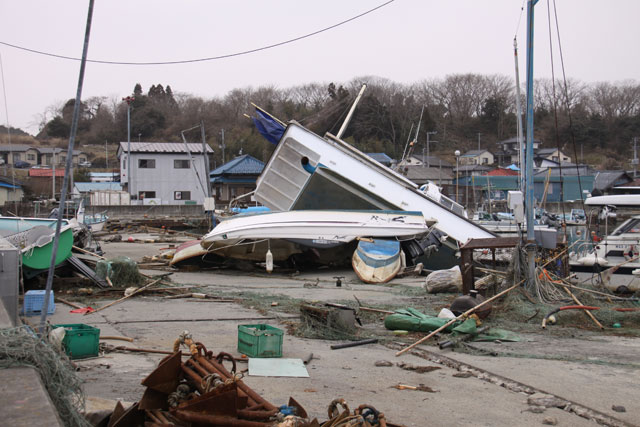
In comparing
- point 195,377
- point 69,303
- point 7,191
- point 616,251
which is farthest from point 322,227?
point 7,191

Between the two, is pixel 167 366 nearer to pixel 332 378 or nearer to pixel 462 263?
pixel 332 378

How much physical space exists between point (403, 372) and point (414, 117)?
67318 mm

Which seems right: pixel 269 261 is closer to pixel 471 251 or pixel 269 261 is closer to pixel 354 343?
pixel 471 251

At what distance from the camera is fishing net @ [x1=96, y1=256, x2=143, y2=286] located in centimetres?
1247

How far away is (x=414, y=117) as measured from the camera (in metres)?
72.0

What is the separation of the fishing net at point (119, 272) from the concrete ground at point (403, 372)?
5.98 ft

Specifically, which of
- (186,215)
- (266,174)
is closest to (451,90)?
(186,215)

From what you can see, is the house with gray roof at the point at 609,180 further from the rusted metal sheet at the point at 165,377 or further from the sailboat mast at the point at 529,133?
the rusted metal sheet at the point at 165,377

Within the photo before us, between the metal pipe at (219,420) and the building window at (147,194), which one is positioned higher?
the building window at (147,194)

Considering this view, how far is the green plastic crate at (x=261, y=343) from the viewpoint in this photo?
22.3 ft

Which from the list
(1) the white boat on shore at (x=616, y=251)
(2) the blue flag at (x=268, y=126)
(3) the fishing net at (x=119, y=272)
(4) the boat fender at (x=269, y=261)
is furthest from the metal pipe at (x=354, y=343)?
(2) the blue flag at (x=268, y=126)

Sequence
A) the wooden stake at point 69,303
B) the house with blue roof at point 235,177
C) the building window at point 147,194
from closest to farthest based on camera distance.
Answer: the wooden stake at point 69,303
the house with blue roof at point 235,177
the building window at point 147,194

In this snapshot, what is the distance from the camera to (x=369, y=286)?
14.9 meters

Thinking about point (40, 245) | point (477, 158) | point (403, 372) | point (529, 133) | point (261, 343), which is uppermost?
point (477, 158)
